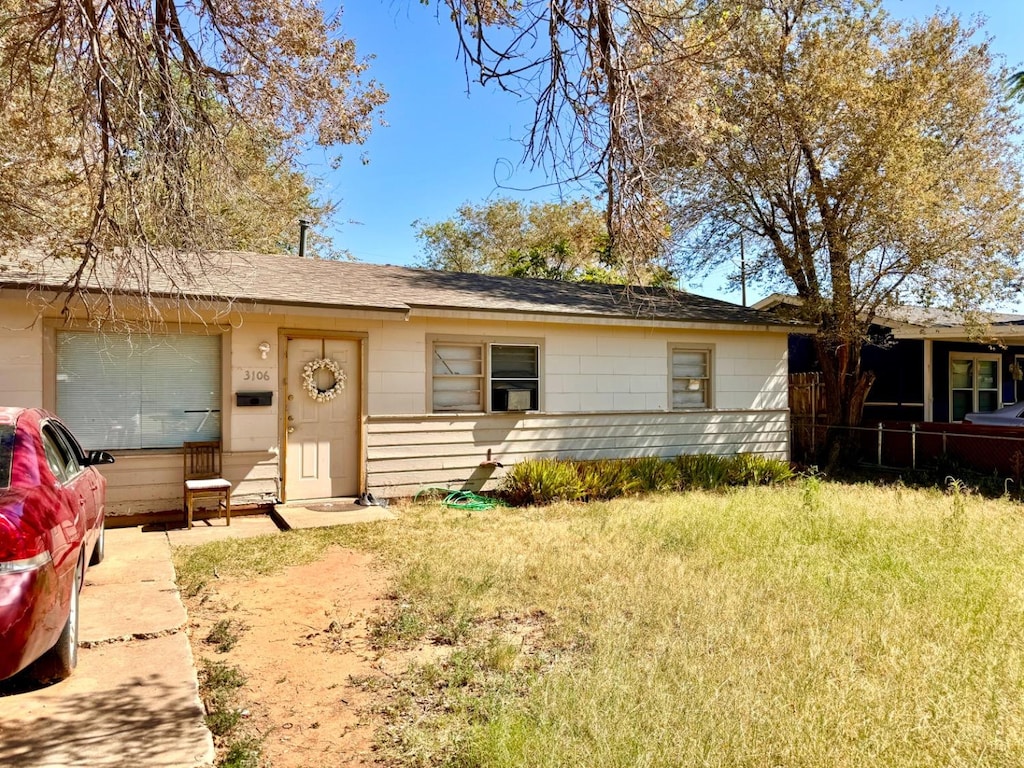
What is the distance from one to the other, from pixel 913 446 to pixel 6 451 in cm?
1308

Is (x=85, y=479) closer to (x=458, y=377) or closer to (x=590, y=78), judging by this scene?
(x=590, y=78)

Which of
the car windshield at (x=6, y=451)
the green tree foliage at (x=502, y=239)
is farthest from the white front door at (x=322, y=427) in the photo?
the green tree foliage at (x=502, y=239)

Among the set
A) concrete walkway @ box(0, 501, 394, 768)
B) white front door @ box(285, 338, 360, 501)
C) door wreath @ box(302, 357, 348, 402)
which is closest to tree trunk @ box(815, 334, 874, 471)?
white front door @ box(285, 338, 360, 501)

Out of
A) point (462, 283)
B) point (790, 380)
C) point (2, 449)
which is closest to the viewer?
point (2, 449)

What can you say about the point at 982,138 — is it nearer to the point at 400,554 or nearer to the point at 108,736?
the point at 400,554

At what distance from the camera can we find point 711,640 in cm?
407

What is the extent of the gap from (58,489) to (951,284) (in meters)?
12.4

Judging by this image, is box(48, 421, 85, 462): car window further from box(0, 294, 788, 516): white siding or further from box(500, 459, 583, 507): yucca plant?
box(500, 459, 583, 507): yucca plant

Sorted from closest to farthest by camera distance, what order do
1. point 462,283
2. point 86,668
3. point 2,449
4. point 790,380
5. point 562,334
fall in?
point 2,449 → point 86,668 → point 562,334 → point 462,283 → point 790,380

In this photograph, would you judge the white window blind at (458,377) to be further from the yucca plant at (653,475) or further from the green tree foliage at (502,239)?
the green tree foliage at (502,239)

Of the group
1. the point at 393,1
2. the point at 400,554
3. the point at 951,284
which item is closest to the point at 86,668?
the point at 400,554

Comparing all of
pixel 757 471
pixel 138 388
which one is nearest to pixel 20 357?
pixel 138 388

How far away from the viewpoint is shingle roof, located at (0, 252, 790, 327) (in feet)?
23.5

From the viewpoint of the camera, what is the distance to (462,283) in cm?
1105
